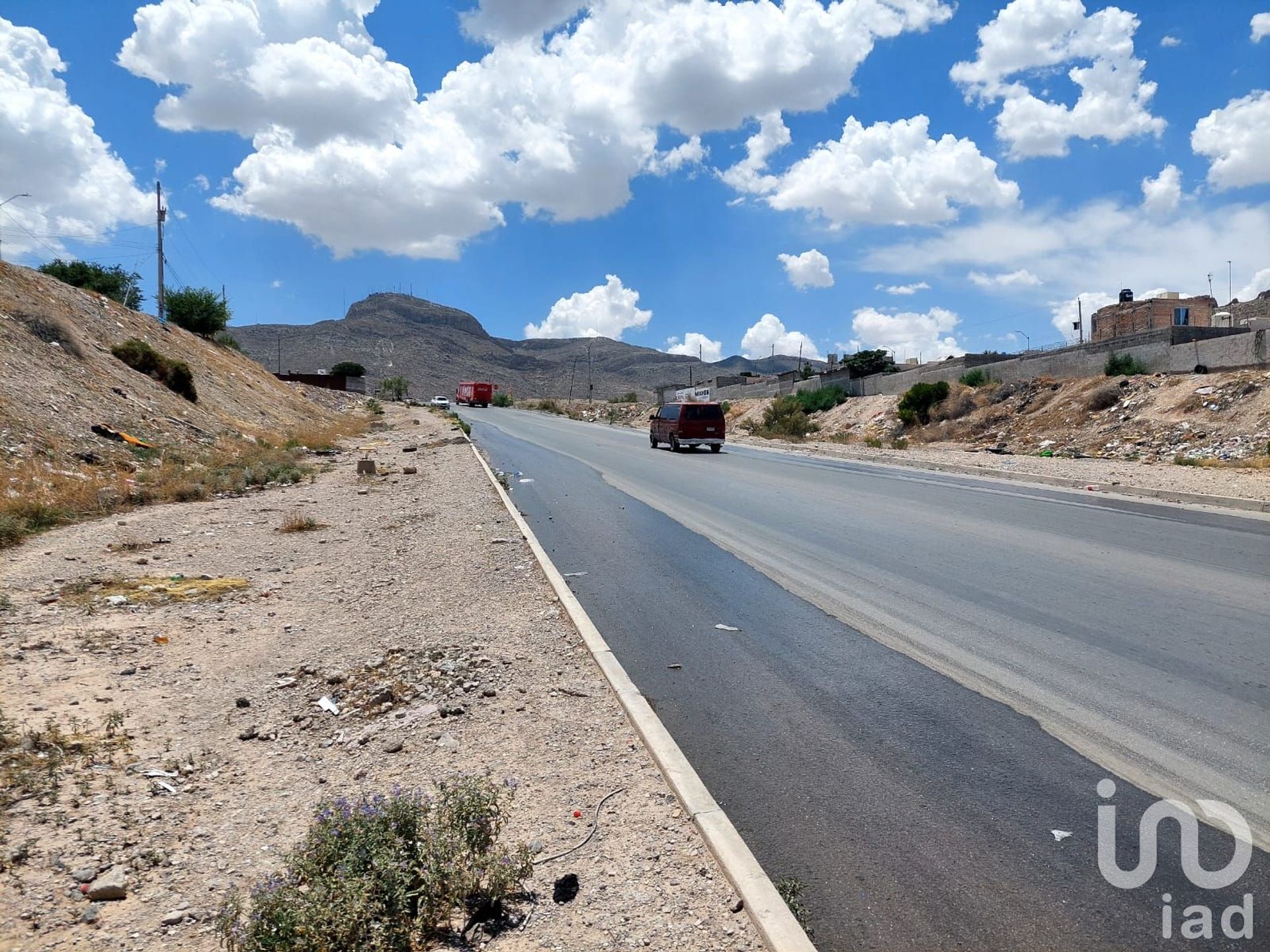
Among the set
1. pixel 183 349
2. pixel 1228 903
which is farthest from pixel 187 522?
pixel 183 349

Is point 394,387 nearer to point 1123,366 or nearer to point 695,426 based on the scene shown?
point 695,426

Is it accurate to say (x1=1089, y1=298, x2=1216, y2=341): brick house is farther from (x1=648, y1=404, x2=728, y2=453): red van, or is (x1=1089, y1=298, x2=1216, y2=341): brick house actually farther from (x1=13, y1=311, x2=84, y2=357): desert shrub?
(x1=13, y1=311, x2=84, y2=357): desert shrub

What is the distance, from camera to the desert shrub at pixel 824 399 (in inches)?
2179

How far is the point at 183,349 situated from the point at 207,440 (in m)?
15.5

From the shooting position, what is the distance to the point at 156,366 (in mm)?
28125

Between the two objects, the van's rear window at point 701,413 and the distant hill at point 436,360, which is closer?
the van's rear window at point 701,413

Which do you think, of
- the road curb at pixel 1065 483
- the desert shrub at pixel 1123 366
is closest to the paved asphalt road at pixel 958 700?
the road curb at pixel 1065 483

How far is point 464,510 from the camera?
48.3 feet

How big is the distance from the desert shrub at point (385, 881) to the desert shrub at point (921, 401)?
4150cm

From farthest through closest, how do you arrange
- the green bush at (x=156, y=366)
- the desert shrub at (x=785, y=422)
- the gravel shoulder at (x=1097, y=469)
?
the desert shrub at (x=785, y=422) → the green bush at (x=156, y=366) → the gravel shoulder at (x=1097, y=469)

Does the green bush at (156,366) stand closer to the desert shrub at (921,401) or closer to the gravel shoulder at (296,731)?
the gravel shoulder at (296,731)

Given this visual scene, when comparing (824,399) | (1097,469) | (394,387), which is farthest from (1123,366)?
(394,387)

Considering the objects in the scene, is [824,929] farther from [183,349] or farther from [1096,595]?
[183,349]
